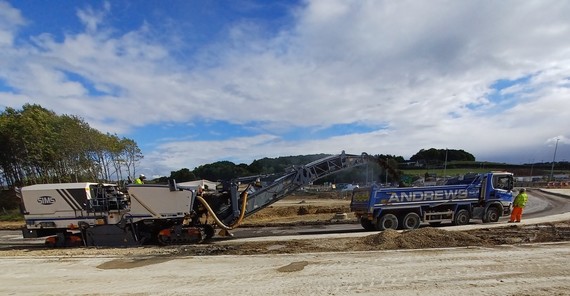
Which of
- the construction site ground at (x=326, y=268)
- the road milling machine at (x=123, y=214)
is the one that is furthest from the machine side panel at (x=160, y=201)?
the construction site ground at (x=326, y=268)

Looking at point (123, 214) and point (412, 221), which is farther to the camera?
point (412, 221)

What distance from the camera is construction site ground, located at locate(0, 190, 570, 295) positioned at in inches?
276

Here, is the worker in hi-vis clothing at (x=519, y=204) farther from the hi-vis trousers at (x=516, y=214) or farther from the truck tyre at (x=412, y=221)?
Answer: the truck tyre at (x=412, y=221)

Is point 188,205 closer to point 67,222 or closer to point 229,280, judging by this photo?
point 67,222

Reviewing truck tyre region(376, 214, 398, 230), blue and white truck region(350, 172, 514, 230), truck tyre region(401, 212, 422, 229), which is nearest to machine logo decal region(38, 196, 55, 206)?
blue and white truck region(350, 172, 514, 230)

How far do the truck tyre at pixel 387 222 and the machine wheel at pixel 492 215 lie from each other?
4378 mm

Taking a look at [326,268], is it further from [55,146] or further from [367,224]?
[55,146]

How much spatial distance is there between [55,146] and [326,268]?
38.2 metres

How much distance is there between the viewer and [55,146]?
3888 centimetres

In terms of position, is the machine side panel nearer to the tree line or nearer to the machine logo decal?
the machine logo decal

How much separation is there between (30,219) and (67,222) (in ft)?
4.37

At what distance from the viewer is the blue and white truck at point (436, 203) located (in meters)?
16.6

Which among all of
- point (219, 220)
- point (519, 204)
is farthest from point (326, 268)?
point (519, 204)

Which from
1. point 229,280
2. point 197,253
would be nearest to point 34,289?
A: point 229,280
